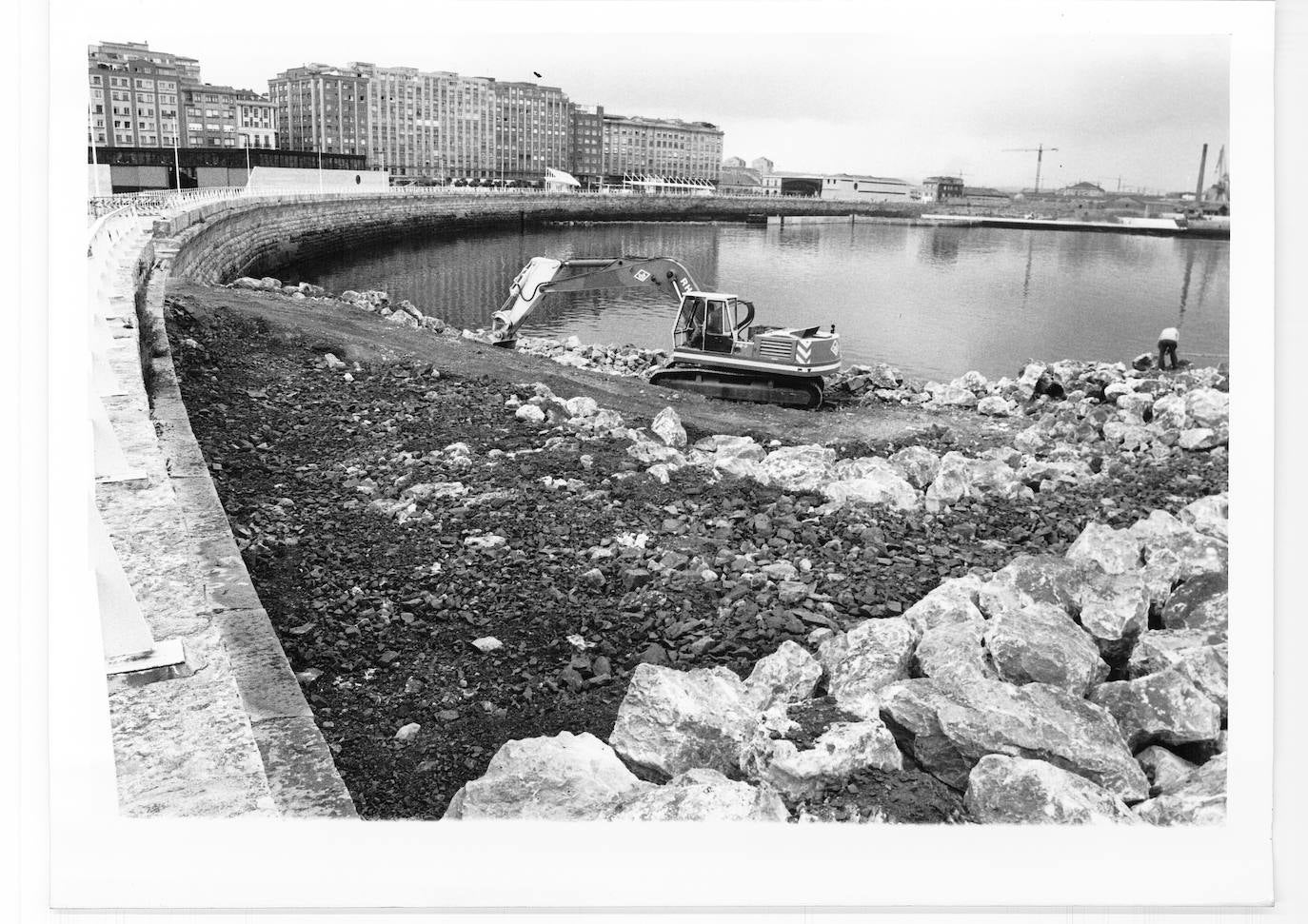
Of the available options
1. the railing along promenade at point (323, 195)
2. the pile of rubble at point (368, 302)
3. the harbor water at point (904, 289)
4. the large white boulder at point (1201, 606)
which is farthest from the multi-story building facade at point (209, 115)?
the large white boulder at point (1201, 606)

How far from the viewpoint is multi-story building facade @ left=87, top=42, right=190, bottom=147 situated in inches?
289

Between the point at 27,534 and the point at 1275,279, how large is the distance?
5.59m

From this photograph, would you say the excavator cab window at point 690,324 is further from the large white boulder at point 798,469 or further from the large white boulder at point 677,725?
the large white boulder at point 677,725

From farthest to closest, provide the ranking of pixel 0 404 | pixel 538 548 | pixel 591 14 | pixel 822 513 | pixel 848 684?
pixel 822 513, pixel 538 548, pixel 591 14, pixel 0 404, pixel 848 684

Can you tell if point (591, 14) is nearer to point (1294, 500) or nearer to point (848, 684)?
point (848, 684)

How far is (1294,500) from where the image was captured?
4145mm

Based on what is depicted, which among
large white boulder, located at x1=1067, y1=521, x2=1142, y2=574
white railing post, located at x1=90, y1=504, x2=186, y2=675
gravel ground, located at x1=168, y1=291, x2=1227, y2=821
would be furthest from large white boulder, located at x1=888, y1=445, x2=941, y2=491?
white railing post, located at x1=90, y1=504, x2=186, y2=675

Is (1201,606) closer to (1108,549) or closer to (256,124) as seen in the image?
(1108,549)

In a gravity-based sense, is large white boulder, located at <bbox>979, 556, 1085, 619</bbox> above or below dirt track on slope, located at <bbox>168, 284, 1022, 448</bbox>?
below

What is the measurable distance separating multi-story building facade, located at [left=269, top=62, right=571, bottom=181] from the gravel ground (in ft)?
19.3

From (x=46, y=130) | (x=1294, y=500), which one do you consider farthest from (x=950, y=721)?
(x=46, y=130)

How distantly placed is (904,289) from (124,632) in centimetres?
1990

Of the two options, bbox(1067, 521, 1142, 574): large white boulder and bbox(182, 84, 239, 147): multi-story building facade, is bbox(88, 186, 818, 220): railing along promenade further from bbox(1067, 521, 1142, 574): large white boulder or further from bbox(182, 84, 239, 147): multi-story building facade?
bbox(1067, 521, 1142, 574): large white boulder

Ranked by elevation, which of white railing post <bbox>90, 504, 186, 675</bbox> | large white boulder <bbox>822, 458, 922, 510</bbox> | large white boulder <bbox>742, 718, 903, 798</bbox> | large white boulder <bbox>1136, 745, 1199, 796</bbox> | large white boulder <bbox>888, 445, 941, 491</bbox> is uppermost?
large white boulder <bbox>888, 445, 941, 491</bbox>
